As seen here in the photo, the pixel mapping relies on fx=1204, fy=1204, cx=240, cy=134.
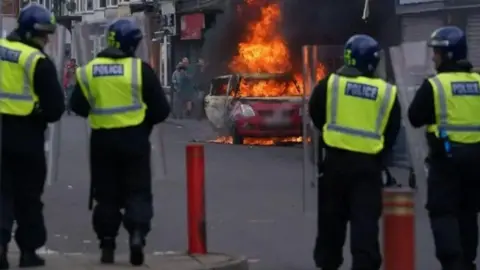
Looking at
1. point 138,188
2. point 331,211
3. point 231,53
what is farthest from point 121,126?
point 231,53

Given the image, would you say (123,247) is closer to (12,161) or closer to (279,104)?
(12,161)

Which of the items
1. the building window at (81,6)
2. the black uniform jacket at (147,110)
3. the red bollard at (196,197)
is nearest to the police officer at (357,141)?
the black uniform jacket at (147,110)

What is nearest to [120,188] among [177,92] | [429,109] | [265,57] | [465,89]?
[429,109]

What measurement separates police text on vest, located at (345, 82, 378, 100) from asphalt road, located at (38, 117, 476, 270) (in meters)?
2.54

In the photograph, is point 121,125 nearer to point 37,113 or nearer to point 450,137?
point 37,113

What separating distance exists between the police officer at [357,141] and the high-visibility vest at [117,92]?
1.32 meters

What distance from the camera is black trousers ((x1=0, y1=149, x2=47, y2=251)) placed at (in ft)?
27.6

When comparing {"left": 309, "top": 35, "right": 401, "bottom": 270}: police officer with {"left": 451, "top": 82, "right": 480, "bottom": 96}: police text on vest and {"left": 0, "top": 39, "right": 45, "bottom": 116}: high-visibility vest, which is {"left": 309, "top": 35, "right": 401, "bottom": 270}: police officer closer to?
{"left": 451, "top": 82, "right": 480, "bottom": 96}: police text on vest

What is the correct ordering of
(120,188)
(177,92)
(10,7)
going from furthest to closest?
(177,92) < (10,7) < (120,188)

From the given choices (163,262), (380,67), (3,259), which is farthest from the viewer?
(380,67)

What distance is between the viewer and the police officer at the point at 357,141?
7984 mm

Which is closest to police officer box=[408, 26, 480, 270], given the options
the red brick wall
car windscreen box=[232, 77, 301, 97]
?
the red brick wall

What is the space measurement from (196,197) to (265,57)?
63.4ft

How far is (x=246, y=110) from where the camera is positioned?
2381cm
